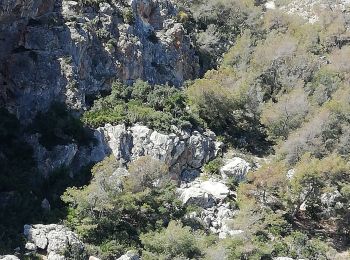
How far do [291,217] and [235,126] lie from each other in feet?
35.7

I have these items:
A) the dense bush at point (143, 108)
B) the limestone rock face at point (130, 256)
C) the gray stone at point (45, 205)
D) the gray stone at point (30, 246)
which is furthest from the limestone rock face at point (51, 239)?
the dense bush at point (143, 108)

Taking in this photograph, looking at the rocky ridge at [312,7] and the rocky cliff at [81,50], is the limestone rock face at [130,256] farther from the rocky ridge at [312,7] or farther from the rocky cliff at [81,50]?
the rocky ridge at [312,7]

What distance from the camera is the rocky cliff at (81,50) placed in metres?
35.1

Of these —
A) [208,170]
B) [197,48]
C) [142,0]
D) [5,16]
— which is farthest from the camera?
[197,48]

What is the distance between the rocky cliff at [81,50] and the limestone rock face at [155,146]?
3.45 metres

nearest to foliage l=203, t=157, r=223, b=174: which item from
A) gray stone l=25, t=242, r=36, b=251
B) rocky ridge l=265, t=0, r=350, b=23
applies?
gray stone l=25, t=242, r=36, b=251

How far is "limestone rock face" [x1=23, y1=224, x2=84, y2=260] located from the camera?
24975mm

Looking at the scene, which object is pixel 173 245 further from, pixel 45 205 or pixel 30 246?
pixel 45 205

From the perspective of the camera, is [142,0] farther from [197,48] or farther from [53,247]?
[53,247]

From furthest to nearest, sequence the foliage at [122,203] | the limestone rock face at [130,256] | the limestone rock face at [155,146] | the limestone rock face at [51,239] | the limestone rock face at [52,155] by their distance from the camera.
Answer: the limestone rock face at [155,146] < the limestone rock face at [52,155] < the foliage at [122,203] < the limestone rock face at [130,256] < the limestone rock face at [51,239]

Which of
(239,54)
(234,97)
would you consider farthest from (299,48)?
(234,97)

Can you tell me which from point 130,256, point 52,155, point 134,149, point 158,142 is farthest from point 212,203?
point 52,155

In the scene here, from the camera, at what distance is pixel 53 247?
985 inches

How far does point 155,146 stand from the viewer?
115 feet
